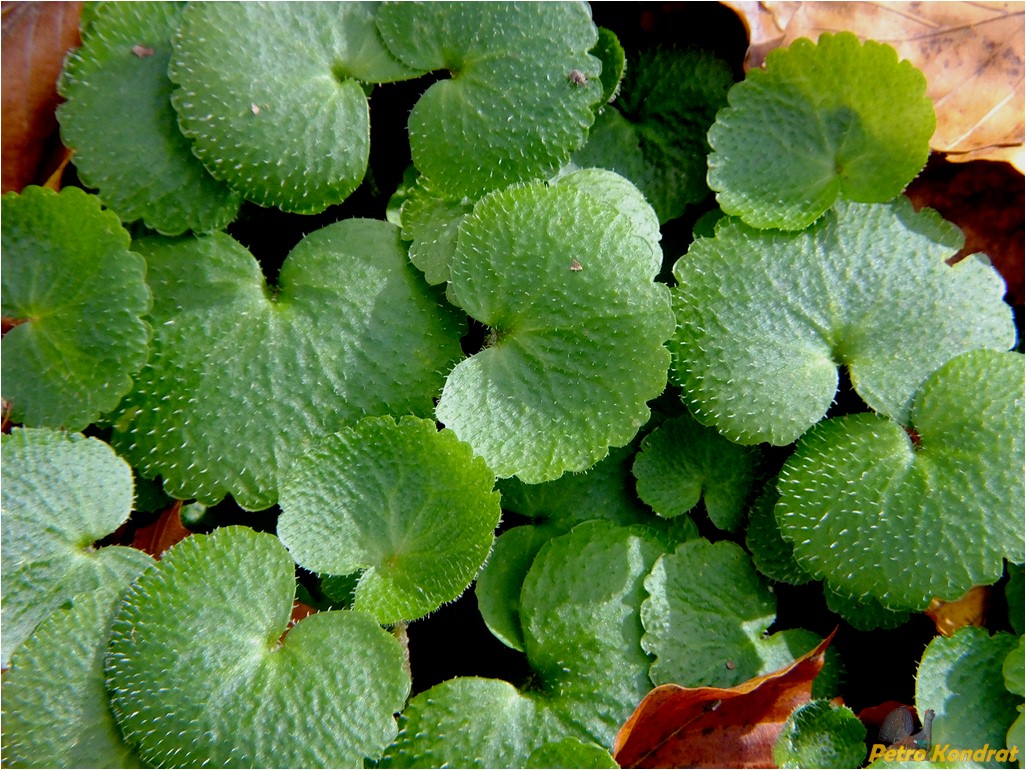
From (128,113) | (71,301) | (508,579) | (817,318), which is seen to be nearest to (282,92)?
(128,113)

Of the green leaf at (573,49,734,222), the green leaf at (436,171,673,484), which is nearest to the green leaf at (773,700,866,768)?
the green leaf at (436,171,673,484)

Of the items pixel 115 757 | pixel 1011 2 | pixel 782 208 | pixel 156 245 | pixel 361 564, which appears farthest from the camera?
pixel 1011 2

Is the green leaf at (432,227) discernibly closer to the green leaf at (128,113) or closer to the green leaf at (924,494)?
the green leaf at (128,113)

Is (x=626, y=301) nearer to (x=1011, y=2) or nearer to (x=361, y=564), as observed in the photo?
(x=361, y=564)

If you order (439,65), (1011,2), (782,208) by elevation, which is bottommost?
(782,208)

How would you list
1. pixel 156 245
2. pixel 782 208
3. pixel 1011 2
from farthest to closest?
pixel 1011 2, pixel 782 208, pixel 156 245

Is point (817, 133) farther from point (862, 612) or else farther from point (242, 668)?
point (242, 668)

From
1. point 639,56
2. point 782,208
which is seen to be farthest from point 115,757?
point 639,56
